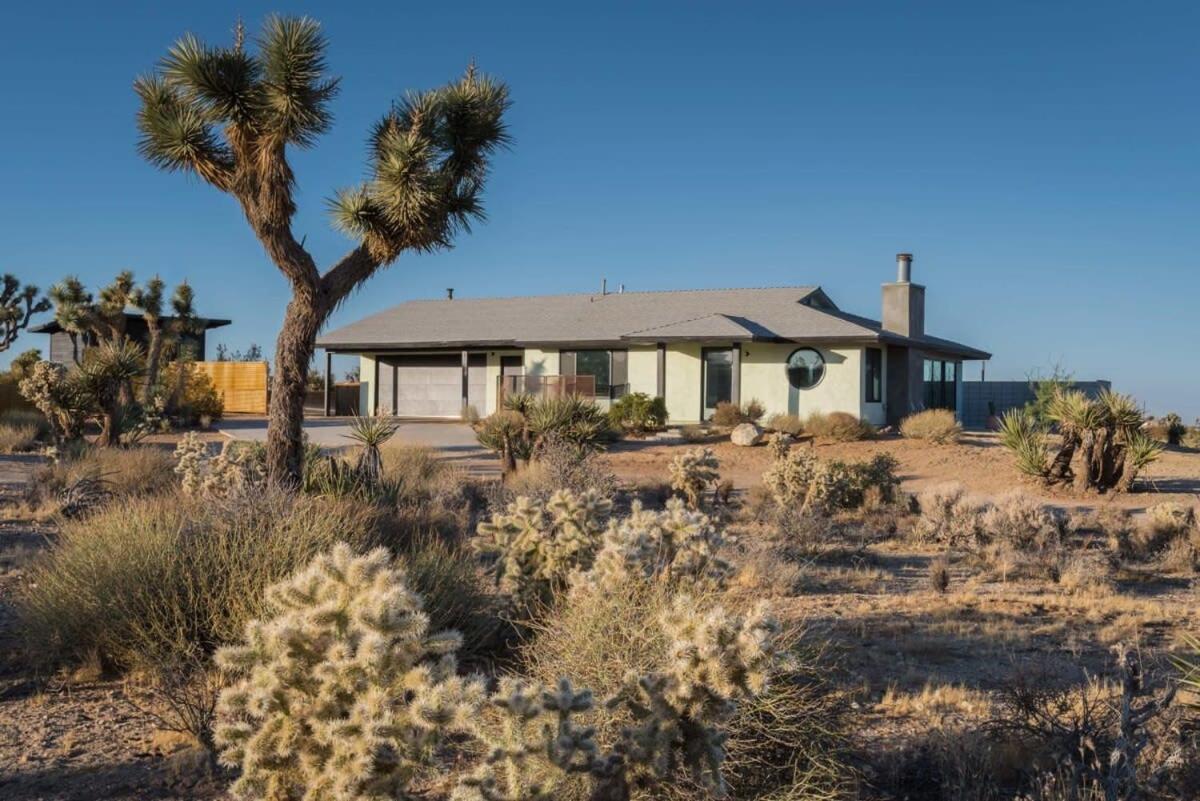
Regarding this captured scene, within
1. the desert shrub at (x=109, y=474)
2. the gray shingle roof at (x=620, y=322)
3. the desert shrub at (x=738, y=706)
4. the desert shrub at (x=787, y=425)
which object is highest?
the gray shingle roof at (x=620, y=322)

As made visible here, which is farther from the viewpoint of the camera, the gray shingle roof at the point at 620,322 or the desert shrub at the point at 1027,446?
the gray shingle roof at the point at 620,322

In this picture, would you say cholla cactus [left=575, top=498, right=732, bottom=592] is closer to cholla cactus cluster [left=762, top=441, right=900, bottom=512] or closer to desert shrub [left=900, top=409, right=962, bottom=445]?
cholla cactus cluster [left=762, top=441, right=900, bottom=512]

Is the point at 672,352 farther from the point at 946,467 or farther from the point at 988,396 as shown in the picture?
the point at 988,396

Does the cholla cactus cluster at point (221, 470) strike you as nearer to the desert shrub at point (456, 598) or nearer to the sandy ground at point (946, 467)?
the desert shrub at point (456, 598)

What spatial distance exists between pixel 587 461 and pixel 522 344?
17.2 metres

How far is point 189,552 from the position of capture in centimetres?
656

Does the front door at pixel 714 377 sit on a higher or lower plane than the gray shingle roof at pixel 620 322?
lower

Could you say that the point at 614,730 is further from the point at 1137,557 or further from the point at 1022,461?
the point at 1022,461

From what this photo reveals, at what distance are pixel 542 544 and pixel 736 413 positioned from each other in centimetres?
2171

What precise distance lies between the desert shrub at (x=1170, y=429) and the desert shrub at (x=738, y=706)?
32.2 meters

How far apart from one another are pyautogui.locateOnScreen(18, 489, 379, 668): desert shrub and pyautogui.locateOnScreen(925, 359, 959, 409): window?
29504mm

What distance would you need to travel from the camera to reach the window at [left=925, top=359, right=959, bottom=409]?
3391 centimetres

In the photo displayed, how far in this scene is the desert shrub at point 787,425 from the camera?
27.4m

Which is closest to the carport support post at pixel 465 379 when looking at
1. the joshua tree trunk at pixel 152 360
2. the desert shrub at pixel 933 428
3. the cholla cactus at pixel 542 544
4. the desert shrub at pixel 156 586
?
the joshua tree trunk at pixel 152 360
